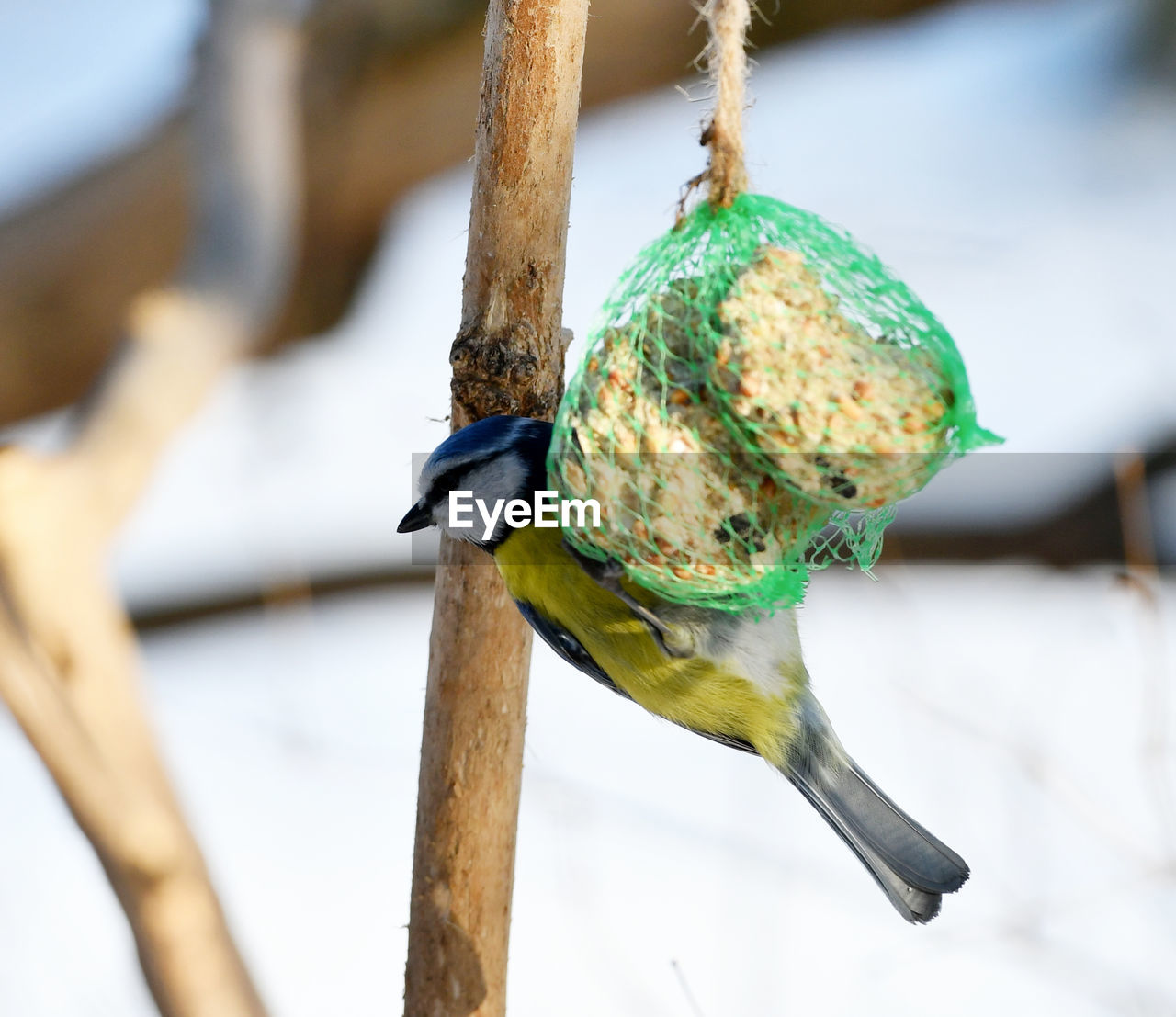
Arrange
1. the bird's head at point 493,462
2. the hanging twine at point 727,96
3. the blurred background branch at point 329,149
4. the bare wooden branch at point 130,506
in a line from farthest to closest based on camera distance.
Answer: the blurred background branch at point 329,149
the bare wooden branch at point 130,506
the bird's head at point 493,462
the hanging twine at point 727,96

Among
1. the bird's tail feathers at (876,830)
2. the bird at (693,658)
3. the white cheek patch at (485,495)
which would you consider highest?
the white cheek patch at (485,495)

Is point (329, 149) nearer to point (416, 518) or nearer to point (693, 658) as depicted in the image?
point (416, 518)

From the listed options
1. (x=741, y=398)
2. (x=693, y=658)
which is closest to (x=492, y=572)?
(x=693, y=658)

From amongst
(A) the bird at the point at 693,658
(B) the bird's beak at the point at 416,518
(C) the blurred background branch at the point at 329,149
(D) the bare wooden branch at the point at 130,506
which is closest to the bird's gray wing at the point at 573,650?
(A) the bird at the point at 693,658

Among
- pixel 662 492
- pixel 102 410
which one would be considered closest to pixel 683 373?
pixel 662 492

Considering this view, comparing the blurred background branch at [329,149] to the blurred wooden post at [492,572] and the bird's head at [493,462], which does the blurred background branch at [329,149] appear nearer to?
the blurred wooden post at [492,572]

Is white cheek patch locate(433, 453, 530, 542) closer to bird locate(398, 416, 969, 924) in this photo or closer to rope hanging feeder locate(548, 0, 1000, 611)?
bird locate(398, 416, 969, 924)
